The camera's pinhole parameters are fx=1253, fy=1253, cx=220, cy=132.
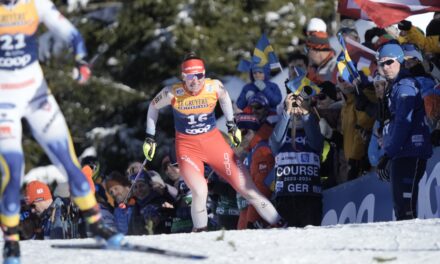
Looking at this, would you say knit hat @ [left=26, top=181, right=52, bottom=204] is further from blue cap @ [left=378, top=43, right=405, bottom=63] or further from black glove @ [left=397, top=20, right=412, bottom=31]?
blue cap @ [left=378, top=43, right=405, bottom=63]

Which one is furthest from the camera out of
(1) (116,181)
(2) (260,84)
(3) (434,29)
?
(1) (116,181)

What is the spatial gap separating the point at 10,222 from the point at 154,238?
1485 mm

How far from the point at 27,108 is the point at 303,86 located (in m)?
4.64

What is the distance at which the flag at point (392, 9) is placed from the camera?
12727mm

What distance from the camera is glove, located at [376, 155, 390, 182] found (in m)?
11.3

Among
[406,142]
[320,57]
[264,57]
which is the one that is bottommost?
[406,142]

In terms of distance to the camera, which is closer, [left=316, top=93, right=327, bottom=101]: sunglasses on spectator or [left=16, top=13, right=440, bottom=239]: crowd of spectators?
[left=16, top=13, right=440, bottom=239]: crowd of spectators

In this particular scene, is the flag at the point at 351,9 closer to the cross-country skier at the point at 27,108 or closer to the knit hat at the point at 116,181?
the knit hat at the point at 116,181

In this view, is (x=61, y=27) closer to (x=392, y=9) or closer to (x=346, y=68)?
(x=346, y=68)

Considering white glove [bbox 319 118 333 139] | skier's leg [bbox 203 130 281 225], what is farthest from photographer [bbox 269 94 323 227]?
skier's leg [bbox 203 130 281 225]

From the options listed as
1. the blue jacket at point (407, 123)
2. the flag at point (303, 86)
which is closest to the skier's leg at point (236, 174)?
the flag at point (303, 86)

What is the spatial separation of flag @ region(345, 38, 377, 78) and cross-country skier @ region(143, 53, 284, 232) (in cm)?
168

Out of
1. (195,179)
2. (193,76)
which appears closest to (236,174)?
(195,179)

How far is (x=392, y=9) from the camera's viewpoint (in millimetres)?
12953
